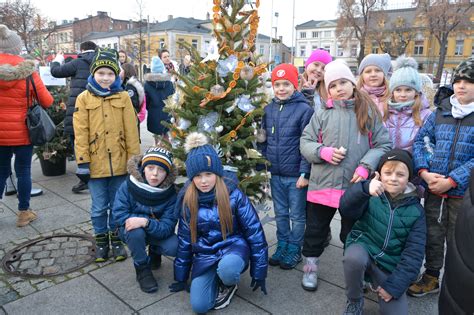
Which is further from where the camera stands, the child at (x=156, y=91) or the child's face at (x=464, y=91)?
the child at (x=156, y=91)

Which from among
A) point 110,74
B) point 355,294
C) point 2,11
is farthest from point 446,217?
point 2,11

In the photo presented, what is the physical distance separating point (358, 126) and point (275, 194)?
1.14m

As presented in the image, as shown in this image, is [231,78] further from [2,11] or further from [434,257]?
[2,11]

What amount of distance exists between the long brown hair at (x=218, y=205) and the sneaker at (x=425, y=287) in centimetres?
171

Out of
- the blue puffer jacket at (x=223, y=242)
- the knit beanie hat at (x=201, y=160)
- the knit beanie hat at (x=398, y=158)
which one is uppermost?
the knit beanie hat at (x=398, y=158)

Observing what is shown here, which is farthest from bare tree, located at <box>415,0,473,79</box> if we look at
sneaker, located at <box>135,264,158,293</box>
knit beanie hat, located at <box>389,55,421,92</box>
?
sneaker, located at <box>135,264,158,293</box>

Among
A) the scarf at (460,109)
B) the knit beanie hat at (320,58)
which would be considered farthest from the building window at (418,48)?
the scarf at (460,109)

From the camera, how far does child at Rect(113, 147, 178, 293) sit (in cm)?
328

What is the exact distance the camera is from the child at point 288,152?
3568 millimetres

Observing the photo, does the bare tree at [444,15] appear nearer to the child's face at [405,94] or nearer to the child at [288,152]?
the child's face at [405,94]

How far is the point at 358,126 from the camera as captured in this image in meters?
3.12

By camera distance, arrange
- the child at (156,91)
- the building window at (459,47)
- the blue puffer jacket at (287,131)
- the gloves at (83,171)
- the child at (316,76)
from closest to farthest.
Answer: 1. the blue puffer jacket at (287,131)
2. the gloves at (83,171)
3. the child at (316,76)
4. the child at (156,91)
5. the building window at (459,47)

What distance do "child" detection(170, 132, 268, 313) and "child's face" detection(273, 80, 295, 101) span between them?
3.11 feet

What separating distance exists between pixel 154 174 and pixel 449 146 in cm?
245
